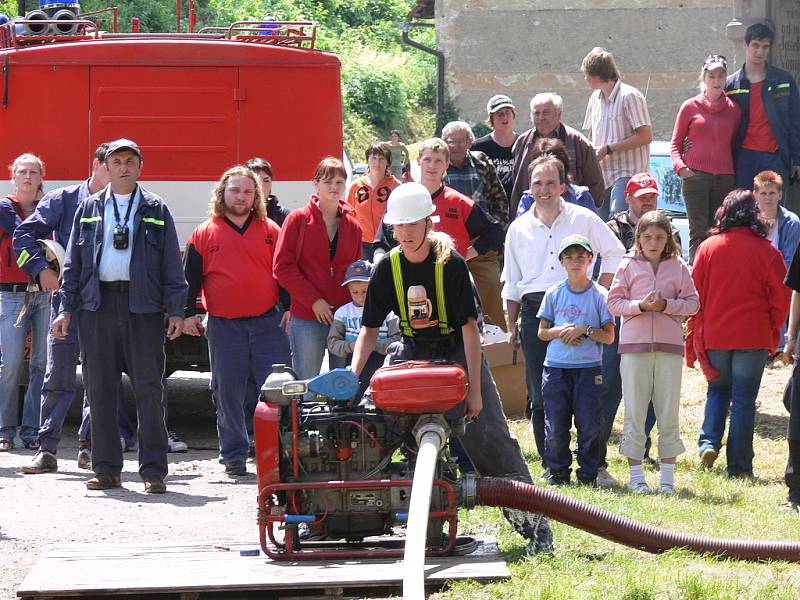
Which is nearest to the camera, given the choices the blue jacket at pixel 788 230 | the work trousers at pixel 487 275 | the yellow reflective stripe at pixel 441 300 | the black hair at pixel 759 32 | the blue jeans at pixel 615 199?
the yellow reflective stripe at pixel 441 300

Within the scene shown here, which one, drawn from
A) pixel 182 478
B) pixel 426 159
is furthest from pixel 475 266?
pixel 182 478

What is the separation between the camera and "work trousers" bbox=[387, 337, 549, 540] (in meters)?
7.08

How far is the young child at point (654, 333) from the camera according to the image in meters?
9.52

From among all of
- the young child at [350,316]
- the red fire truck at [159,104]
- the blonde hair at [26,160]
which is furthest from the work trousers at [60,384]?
the red fire truck at [159,104]

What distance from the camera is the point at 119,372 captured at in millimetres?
9391

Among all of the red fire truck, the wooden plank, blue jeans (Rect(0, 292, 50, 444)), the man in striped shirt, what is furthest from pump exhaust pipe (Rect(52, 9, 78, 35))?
the wooden plank

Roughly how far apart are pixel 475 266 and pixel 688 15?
92.6 ft

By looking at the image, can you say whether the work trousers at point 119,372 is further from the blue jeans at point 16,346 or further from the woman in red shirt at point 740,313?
the woman in red shirt at point 740,313

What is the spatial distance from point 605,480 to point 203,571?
3635 mm

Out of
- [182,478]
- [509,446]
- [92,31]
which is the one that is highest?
[92,31]

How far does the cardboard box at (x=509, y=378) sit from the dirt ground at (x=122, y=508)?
2.16 ft

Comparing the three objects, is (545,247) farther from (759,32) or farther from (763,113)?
(759,32)

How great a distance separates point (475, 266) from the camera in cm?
1107

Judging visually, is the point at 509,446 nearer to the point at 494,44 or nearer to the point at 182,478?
the point at 182,478
